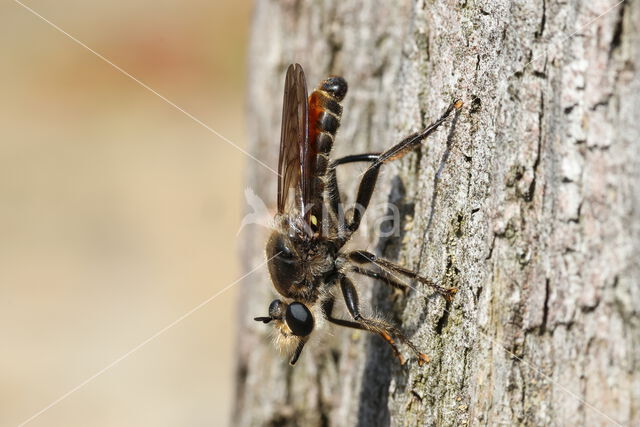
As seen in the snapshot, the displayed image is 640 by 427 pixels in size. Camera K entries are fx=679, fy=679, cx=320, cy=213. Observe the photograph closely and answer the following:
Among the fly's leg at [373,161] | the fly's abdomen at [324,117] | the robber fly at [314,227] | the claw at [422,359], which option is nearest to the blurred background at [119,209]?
the robber fly at [314,227]

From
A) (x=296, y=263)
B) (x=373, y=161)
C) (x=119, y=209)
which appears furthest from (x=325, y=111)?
(x=119, y=209)

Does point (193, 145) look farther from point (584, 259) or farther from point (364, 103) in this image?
point (584, 259)

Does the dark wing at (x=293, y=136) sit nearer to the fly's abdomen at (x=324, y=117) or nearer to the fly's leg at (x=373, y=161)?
the fly's abdomen at (x=324, y=117)

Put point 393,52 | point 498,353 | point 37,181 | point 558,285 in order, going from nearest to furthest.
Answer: point 498,353
point 558,285
point 393,52
point 37,181

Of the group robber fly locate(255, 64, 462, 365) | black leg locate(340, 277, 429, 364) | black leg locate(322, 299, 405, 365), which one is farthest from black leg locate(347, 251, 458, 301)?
black leg locate(322, 299, 405, 365)

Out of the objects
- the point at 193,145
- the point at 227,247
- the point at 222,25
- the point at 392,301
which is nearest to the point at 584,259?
the point at 392,301

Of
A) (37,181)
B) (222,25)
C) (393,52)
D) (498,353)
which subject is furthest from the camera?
(222,25)
